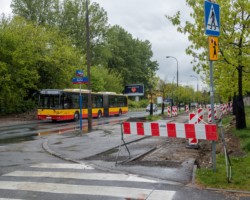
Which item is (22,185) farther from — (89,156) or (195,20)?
(195,20)

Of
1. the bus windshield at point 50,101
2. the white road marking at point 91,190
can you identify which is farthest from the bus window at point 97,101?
the white road marking at point 91,190

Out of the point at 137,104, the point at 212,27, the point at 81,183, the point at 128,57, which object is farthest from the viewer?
the point at 128,57

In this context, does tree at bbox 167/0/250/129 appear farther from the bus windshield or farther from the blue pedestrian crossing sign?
the bus windshield

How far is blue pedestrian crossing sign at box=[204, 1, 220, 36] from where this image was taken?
28.1 feet

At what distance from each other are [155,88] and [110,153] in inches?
1449

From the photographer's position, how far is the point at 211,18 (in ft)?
28.5

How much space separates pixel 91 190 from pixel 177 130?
3555mm

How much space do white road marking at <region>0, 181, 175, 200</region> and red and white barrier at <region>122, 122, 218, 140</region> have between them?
2.49 m

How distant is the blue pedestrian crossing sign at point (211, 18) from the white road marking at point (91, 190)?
4.08m

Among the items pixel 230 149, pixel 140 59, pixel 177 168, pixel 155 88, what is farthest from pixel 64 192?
pixel 140 59

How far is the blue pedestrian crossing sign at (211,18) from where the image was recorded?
8570 mm

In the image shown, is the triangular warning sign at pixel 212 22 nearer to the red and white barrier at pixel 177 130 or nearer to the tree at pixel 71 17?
the red and white barrier at pixel 177 130

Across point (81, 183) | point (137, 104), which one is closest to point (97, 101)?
point (81, 183)

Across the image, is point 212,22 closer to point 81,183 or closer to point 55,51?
point 81,183
